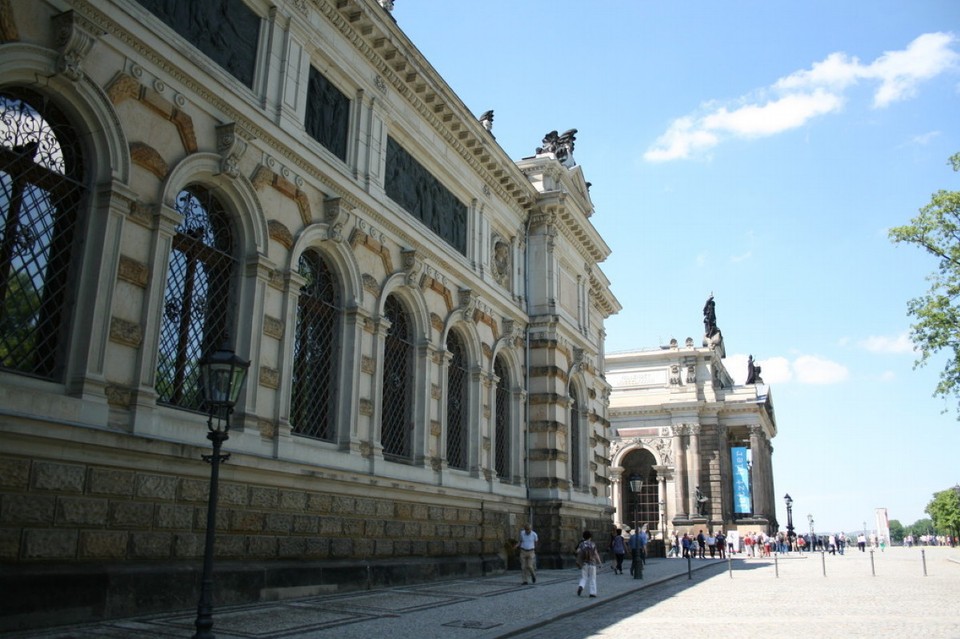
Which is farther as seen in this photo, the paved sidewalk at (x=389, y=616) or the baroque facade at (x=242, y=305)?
the baroque facade at (x=242, y=305)

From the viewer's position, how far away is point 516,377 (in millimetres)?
26938

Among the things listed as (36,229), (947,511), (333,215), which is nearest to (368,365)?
(333,215)

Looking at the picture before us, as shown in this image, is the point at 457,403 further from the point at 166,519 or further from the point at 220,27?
the point at 220,27

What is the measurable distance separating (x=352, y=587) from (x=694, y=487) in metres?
50.3

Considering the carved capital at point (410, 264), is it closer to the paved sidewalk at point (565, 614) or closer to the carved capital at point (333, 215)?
the carved capital at point (333, 215)

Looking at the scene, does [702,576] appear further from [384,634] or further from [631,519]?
[631,519]

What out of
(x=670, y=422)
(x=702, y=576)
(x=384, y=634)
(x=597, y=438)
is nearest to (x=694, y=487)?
(x=670, y=422)

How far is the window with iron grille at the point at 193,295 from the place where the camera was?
13.0 m

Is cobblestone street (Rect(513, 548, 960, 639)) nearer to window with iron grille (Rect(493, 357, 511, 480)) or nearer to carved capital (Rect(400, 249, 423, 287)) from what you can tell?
window with iron grille (Rect(493, 357, 511, 480))

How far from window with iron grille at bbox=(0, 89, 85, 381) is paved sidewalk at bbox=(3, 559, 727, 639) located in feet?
11.8

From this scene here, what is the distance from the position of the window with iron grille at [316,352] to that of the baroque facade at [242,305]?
2.4 inches

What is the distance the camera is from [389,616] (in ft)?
42.9

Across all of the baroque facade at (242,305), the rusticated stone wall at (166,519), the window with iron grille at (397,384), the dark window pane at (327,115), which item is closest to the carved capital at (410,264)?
the baroque facade at (242,305)

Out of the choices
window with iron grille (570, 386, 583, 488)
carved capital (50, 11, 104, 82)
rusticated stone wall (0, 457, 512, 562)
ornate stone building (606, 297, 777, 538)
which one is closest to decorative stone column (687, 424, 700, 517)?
ornate stone building (606, 297, 777, 538)
